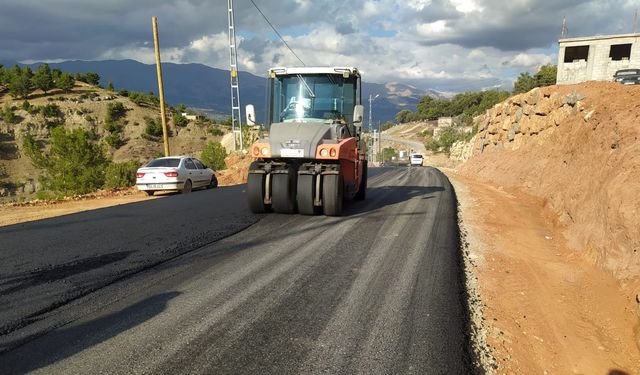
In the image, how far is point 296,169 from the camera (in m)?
9.11

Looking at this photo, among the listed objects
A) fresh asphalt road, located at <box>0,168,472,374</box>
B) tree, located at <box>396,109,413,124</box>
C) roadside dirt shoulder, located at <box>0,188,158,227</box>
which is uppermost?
tree, located at <box>396,109,413,124</box>

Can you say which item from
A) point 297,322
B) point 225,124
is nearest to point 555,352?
point 297,322

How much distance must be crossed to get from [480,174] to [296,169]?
823 inches

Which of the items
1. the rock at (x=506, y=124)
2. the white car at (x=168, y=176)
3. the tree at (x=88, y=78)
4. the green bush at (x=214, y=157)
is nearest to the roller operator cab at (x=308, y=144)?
A: the white car at (x=168, y=176)

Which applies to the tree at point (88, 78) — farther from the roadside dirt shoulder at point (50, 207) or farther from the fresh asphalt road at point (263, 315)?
the fresh asphalt road at point (263, 315)

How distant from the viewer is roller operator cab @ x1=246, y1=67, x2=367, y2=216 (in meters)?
8.69

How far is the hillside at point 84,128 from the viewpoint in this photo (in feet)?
219

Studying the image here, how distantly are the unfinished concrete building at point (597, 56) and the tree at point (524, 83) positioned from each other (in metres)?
24.9

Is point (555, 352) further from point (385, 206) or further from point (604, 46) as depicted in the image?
point (604, 46)

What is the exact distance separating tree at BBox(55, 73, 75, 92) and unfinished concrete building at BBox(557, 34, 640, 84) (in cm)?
9432

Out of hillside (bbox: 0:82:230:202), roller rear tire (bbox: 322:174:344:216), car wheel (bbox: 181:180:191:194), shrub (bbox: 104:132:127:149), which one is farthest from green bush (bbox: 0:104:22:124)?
roller rear tire (bbox: 322:174:344:216)

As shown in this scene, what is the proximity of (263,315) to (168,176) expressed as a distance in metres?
13.4

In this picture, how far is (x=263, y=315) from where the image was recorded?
13.5ft

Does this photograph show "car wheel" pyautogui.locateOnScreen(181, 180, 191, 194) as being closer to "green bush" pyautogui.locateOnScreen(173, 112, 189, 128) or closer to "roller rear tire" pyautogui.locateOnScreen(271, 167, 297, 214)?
"roller rear tire" pyautogui.locateOnScreen(271, 167, 297, 214)
